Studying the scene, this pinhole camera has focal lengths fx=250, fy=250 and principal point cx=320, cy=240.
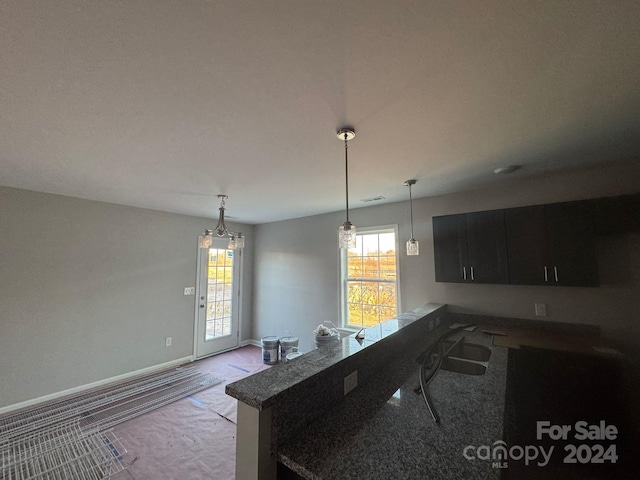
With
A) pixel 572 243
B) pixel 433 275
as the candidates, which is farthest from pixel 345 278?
pixel 572 243

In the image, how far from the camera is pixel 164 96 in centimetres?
133

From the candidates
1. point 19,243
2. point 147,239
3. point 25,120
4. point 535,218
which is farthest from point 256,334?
point 535,218

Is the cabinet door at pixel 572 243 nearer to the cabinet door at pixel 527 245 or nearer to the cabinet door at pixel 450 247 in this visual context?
the cabinet door at pixel 527 245

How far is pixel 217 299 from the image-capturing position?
482 centimetres

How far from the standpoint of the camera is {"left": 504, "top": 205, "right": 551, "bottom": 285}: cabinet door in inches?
94.0

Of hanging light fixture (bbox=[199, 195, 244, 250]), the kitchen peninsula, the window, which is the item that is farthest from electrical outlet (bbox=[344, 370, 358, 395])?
the window

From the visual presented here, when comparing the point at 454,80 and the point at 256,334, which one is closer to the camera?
the point at 454,80

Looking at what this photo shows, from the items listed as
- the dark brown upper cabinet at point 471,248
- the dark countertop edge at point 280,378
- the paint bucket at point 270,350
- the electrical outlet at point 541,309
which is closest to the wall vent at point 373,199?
the dark brown upper cabinet at point 471,248

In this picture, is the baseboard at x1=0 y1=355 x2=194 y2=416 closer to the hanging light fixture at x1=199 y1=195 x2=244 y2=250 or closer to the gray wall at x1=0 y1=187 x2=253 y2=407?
the gray wall at x1=0 y1=187 x2=253 y2=407

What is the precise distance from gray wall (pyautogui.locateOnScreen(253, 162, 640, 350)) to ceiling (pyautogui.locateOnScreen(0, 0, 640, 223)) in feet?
1.22

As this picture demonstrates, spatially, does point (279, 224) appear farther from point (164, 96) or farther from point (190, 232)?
point (164, 96)

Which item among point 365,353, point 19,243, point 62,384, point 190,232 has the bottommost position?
point 62,384

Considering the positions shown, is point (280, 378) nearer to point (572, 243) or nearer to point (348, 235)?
point (348, 235)

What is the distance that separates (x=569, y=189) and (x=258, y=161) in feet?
9.99
